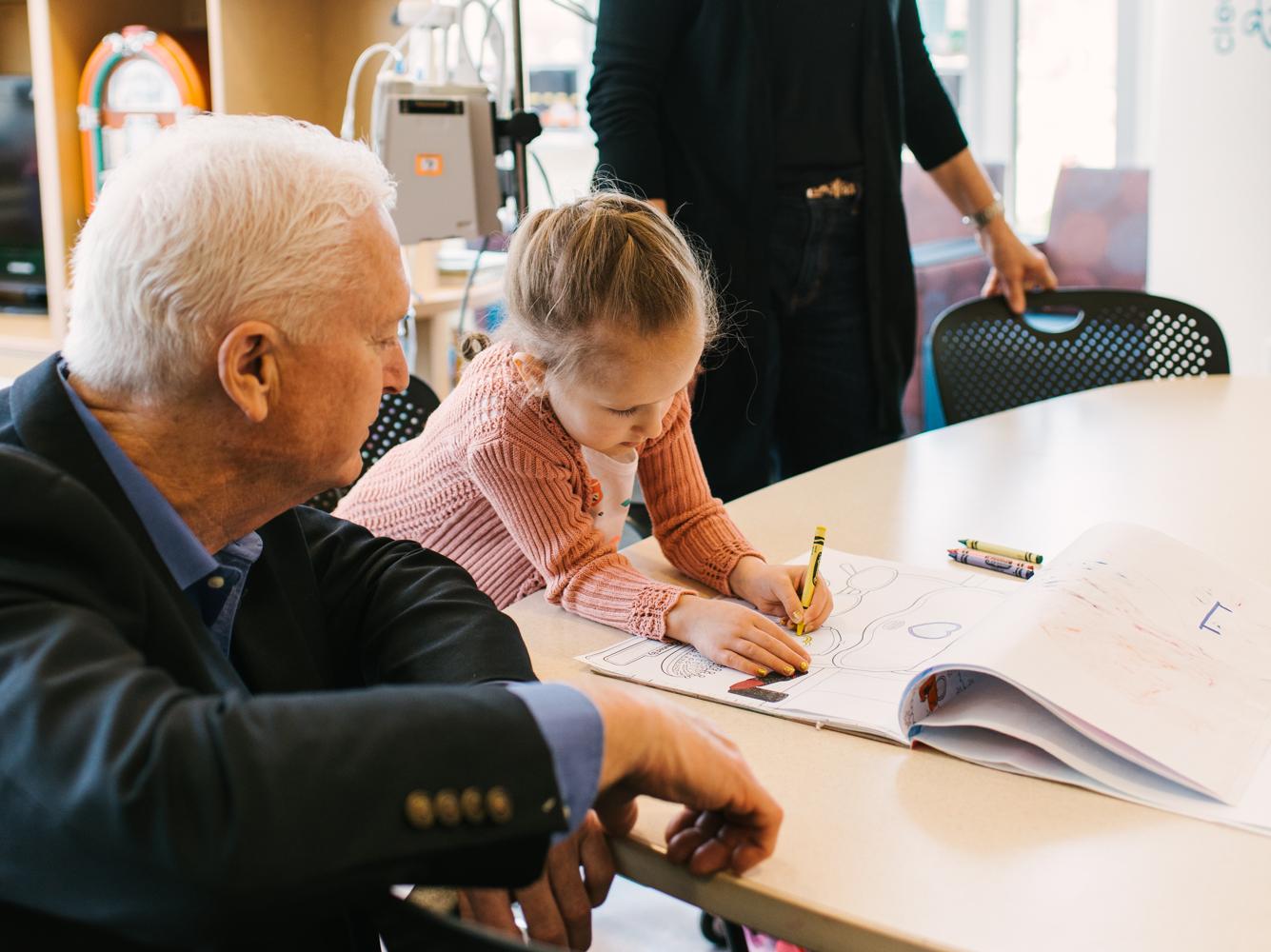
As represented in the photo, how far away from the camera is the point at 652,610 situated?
1159 mm

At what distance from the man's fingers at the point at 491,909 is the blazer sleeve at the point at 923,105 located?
1814 millimetres

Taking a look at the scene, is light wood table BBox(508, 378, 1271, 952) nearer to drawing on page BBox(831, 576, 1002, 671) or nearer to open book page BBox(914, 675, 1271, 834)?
open book page BBox(914, 675, 1271, 834)

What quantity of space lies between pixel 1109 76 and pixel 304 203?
194 inches

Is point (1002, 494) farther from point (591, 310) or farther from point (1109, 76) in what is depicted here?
point (1109, 76)

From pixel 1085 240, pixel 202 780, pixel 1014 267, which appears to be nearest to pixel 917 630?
pixel 202 780

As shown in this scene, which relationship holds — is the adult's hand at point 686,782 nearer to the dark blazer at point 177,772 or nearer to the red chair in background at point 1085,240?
the dark blazer at point 177,772

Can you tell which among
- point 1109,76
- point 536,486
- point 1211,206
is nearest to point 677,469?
point 536,486

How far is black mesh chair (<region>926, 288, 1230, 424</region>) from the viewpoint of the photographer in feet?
7.52

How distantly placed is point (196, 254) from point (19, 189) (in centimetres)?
304

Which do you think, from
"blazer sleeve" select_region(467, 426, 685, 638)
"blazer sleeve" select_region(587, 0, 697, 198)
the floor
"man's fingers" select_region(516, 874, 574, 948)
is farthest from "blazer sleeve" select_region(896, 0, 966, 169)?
"man's fingers" select_region(516, 874, 574, 948)

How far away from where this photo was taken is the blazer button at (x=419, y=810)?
2.00 feet

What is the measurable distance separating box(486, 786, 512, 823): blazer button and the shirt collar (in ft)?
0.96

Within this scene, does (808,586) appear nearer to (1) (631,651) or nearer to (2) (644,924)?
(1) (631,651)

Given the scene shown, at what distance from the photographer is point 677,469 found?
148 cm
